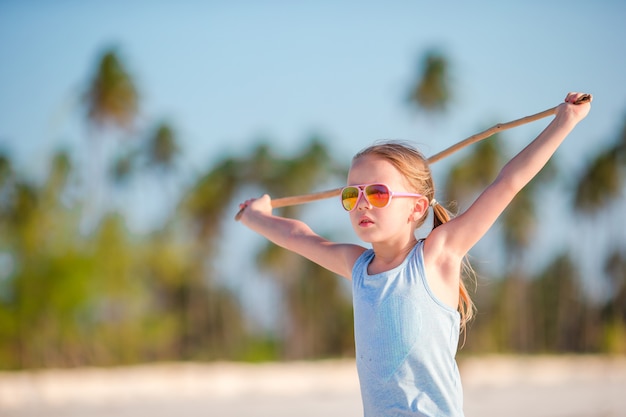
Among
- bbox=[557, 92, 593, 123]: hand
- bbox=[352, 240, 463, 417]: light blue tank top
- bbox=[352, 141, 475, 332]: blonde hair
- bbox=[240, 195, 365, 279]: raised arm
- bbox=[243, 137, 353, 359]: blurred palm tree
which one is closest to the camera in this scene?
bbox=[352, 240, 463, 417]: light blue tank top

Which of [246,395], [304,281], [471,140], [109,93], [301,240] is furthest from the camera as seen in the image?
[304,281]

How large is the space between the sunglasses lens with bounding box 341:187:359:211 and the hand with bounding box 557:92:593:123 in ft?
2.46

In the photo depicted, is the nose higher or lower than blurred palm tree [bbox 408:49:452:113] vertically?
lower

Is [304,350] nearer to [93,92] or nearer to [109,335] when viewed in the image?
[109,335]

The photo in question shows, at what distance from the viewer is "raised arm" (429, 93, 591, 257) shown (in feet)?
8.56

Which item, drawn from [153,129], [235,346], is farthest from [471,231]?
[235,346]

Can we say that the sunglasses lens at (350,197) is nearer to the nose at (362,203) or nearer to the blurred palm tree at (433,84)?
the nose at (362,203)

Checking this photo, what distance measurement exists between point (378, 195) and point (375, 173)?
3.9 inches

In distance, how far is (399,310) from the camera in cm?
262

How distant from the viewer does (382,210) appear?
2738 mm

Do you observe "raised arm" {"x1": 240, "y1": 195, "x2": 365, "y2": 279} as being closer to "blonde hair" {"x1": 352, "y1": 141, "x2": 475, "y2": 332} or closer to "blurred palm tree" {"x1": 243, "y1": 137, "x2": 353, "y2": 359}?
"blonde hair" {"x1": 352, "y1": 141, "x2": 475, "y2": 332}

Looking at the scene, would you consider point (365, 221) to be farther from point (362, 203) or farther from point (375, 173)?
point (375, 173)

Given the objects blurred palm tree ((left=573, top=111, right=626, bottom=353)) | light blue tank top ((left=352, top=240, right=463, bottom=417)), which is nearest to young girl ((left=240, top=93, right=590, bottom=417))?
light blue tank top ((left=352, top=240, right=463, bottom=417))

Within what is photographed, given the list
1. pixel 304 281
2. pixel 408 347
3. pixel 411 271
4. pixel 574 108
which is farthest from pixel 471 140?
pixel 304 281
